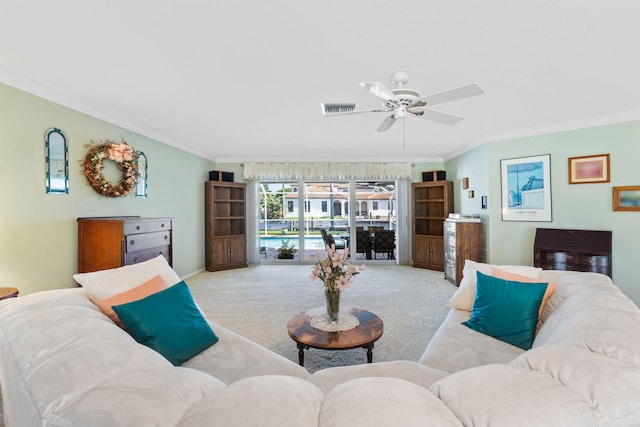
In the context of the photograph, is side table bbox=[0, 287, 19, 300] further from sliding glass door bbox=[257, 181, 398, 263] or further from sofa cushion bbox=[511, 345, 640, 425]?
sliding glass door bbox=[257, 181, 398, 263]

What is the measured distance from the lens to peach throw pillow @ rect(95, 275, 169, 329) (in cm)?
160

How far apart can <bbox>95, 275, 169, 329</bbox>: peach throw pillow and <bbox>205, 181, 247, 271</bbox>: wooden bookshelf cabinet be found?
13.0 feet

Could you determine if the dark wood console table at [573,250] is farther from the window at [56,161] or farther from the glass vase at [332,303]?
the window at [56,161]

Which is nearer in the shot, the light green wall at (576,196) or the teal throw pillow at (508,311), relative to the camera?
the teal throw pillow at (508,311)

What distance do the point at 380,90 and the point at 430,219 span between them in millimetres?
4717

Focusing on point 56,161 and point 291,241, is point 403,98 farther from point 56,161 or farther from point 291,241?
point 291,241

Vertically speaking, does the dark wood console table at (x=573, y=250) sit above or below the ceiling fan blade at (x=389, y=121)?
below

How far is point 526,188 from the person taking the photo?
169 inches

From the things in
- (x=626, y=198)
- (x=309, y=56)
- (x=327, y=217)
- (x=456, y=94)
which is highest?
(x=309, y=56)

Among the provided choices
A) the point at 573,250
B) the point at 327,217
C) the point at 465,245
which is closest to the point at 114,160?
the point at 327,217

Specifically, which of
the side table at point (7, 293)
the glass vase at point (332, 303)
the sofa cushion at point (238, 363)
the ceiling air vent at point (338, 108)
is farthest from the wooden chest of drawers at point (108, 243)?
the ceiling air vent at point (338, 108)

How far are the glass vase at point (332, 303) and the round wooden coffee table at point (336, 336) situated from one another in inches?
6.9

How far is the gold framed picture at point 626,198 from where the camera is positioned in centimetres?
350

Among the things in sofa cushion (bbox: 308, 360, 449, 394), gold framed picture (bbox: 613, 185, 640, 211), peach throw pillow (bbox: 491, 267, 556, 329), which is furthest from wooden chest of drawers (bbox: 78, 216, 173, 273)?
gold framed picture (bbox: 613, 185, 640, 211)
